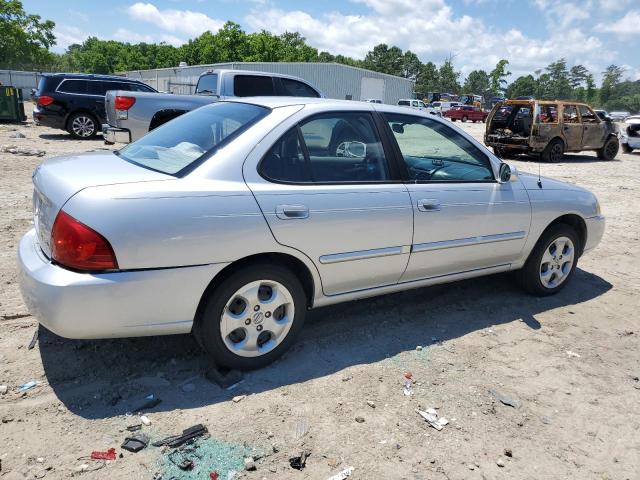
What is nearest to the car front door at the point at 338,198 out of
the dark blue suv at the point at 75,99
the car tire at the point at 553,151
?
the dark blue suv at the point at 75,99

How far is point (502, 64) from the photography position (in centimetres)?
8412

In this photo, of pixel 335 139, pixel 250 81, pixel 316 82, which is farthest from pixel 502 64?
pixel 335 139

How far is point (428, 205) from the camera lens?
3.71 meters

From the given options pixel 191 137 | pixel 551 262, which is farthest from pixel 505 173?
pixel 191 137

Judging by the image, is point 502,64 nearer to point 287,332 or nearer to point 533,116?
point 533,116

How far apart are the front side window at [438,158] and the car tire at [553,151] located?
41.7ft

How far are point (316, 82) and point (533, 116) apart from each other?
3159 centimetres

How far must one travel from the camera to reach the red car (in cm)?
4597

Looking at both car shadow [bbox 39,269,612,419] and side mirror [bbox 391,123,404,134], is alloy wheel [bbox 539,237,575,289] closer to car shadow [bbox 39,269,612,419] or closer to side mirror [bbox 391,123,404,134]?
car shadow [bbox 39,269,612,419]

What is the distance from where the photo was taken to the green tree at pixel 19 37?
4572 cm

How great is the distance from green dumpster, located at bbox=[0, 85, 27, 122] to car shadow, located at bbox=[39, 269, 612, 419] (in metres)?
17.7

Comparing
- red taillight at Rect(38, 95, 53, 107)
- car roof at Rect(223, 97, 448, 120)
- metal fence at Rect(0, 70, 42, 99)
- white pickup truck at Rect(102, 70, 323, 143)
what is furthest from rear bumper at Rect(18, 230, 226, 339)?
metal fence at Rect(0, 70, 42, 99)

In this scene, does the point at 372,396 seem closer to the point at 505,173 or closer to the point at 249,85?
the point at 505,173

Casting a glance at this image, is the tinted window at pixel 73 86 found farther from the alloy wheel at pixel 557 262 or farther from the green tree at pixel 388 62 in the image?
the green tree at pixel 388 62
